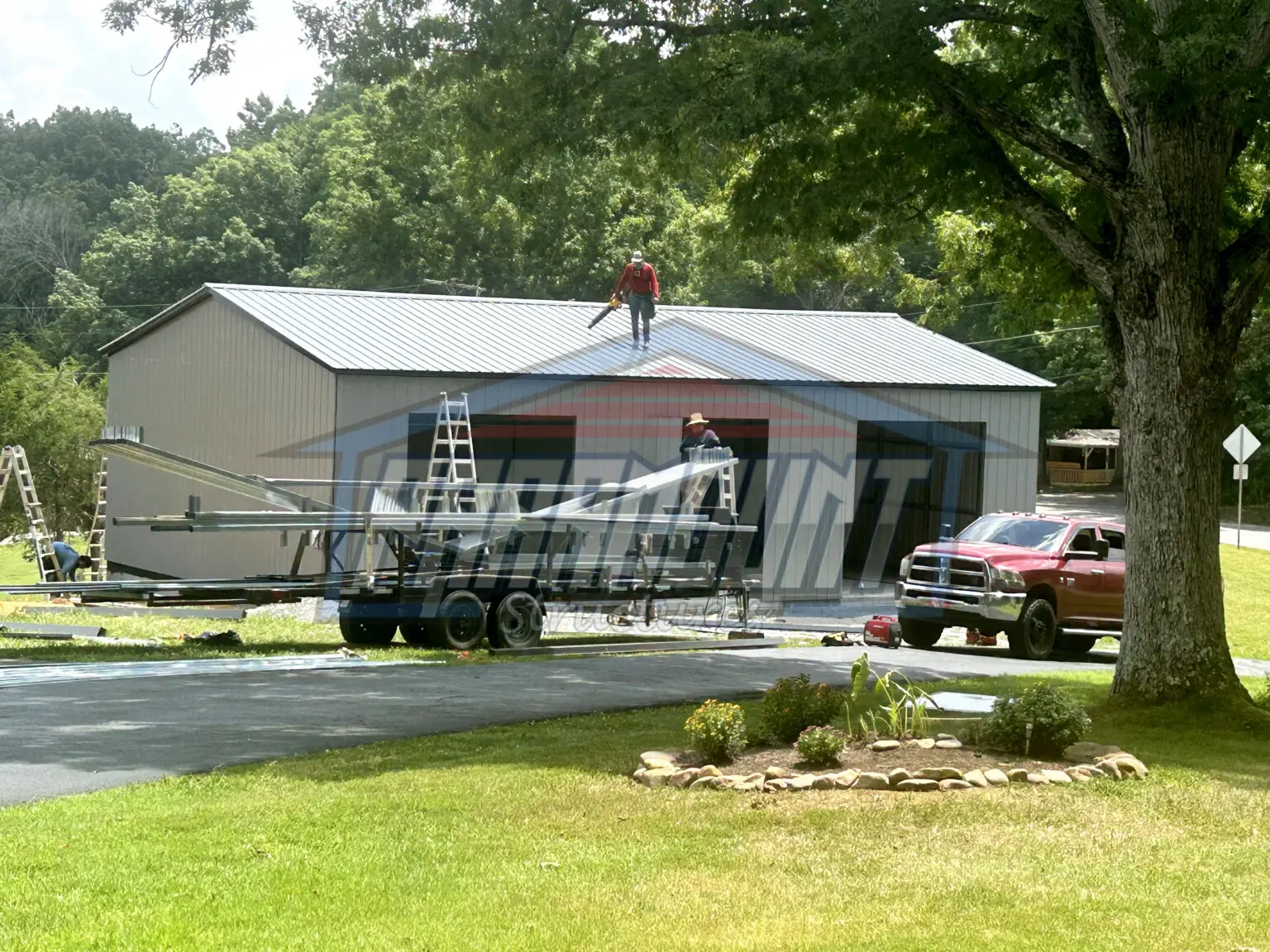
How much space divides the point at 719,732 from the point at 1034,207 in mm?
6442

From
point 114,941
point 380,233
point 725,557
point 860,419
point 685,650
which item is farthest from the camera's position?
point 380,233

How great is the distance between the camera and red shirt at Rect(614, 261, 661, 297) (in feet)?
91.4

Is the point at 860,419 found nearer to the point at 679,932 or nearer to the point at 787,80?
the point at 787,80

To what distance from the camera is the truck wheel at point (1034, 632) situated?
2116cm

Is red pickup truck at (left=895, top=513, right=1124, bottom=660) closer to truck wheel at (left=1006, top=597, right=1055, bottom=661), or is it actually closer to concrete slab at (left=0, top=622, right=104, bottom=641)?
truck wheel at (left=1006, top=597, right=1055, bottom=661)

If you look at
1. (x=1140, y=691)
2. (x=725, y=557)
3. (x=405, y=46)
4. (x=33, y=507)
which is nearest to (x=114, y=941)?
(x=1140, y=691)

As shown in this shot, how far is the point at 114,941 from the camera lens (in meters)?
6.02

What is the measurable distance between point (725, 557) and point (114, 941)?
1599cm

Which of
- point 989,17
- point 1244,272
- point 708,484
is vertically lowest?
point 708,484

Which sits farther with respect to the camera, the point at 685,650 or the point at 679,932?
the point at 685,650

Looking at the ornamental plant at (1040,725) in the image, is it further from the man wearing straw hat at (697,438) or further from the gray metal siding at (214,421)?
the gray metal siding at (214,421)

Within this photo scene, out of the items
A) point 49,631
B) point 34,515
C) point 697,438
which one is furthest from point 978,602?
point 34,515

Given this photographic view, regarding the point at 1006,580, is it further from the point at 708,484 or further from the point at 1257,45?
the point at 1257,45

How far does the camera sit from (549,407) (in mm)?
27141
